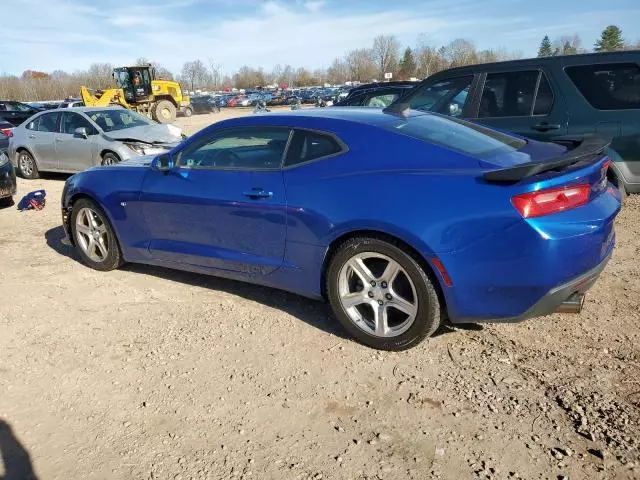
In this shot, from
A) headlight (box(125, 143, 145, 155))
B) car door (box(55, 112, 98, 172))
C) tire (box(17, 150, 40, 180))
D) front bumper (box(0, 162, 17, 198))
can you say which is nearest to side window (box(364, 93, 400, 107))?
headlight (box(125, 143, 145, 155))

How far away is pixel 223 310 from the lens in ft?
13.5

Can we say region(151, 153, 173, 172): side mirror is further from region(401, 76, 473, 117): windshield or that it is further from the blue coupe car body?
region(401, 76, 473, 117): windshield

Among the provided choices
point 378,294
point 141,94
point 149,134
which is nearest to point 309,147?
point 378,294

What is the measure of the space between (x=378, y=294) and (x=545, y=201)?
112 centimetres

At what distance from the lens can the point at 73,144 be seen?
10.4 m

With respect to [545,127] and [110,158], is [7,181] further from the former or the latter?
[545,127]

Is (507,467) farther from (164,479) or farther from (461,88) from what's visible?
(461,88)

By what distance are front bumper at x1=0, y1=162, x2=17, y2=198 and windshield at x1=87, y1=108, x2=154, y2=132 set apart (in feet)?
7.74

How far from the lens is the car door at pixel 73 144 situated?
10141 millimetres

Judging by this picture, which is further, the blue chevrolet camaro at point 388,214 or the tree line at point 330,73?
the tree line at point 330,73

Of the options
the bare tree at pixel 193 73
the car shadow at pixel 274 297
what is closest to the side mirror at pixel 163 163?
the car shadow at pixel 274 297

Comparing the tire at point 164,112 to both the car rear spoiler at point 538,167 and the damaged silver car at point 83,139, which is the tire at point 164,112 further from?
the car rear spoiler at point 538,167

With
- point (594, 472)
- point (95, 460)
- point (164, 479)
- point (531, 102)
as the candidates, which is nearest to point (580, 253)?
point (594, 472)

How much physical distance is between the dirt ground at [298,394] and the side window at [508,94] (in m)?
2.03
